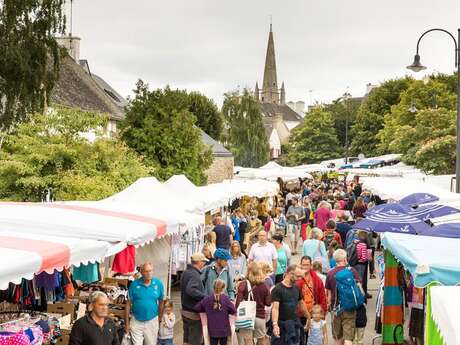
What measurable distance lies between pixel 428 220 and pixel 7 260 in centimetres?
876

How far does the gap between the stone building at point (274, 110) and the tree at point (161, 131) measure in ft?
345

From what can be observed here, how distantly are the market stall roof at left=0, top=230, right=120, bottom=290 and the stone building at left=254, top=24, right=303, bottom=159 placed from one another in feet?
431

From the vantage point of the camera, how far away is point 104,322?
25.8ft

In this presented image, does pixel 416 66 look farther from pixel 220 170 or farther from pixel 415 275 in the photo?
pixel 220 170

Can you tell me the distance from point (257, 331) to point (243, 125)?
7029 cm

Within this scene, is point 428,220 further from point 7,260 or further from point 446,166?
point 446,166

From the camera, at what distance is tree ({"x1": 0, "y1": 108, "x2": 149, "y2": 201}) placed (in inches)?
802

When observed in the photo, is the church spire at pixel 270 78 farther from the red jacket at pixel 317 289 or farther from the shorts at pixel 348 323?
the shorts at pixel 348 323

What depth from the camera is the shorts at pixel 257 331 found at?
9.87 m

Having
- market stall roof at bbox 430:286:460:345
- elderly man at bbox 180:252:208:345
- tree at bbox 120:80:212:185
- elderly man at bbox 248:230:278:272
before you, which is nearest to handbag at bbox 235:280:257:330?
elderly man at bbox 180:252:208:345

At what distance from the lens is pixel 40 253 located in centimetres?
664

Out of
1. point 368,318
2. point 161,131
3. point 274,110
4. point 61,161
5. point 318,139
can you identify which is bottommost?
point 368,318

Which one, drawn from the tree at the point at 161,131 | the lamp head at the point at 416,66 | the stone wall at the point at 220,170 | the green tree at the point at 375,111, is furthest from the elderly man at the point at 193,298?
the green tree at the point at 375,111

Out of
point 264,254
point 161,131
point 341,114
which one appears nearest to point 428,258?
point 264,254
